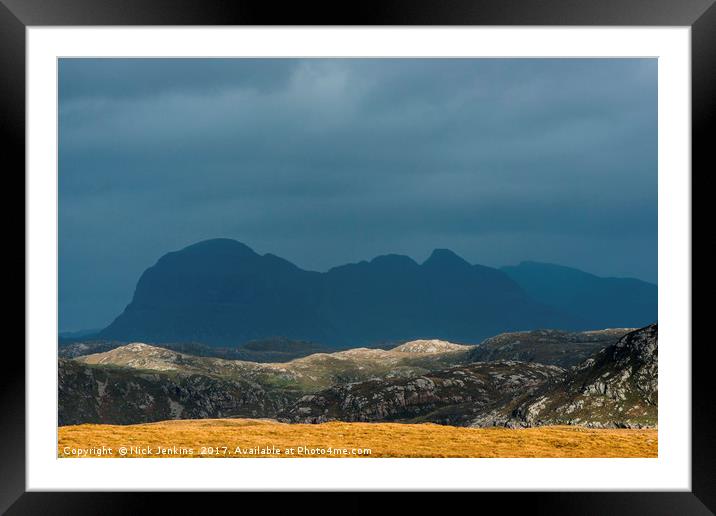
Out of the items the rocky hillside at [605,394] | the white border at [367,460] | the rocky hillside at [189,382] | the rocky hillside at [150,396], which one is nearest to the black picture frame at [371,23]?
the white border at [367,460]

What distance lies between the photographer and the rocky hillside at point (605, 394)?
6506 cm

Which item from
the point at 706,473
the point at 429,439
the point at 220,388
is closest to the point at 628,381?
the point at 429,439

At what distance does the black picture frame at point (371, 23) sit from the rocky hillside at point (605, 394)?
53.4m

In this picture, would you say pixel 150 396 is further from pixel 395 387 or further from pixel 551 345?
pixel 551 345

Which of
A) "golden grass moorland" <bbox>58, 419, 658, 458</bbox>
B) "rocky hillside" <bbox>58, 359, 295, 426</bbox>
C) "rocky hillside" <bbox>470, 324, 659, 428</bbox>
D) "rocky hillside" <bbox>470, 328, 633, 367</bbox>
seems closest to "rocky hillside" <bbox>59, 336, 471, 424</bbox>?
"rocky hillside" <bbox>58, 359, 295, 426</bbox>

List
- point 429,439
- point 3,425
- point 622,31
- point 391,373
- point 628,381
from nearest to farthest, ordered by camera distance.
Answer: point 3,425, point 622,31, point 429,439, point 628,381, point 391,373

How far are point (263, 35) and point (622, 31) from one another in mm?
6050

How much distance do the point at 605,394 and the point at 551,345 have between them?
9641cm

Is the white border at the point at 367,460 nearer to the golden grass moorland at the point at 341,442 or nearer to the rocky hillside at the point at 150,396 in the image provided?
the golden grass moorland at the point at 341,442

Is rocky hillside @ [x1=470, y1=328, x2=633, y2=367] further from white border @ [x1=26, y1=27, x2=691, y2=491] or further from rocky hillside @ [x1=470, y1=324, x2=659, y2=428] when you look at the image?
white border @ [x1=26, y1=27, x2=691, y2=491]

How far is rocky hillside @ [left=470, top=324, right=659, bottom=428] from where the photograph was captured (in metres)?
65.1

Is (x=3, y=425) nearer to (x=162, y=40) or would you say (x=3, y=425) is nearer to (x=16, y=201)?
(x=16, y=201)

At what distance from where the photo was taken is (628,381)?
68.2m

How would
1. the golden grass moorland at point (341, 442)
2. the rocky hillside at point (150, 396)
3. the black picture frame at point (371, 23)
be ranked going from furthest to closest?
the rocky hillside at point (150, 396) < the golden grass moorland at point (341, 442) < the black picture frame at point (371, 23)
